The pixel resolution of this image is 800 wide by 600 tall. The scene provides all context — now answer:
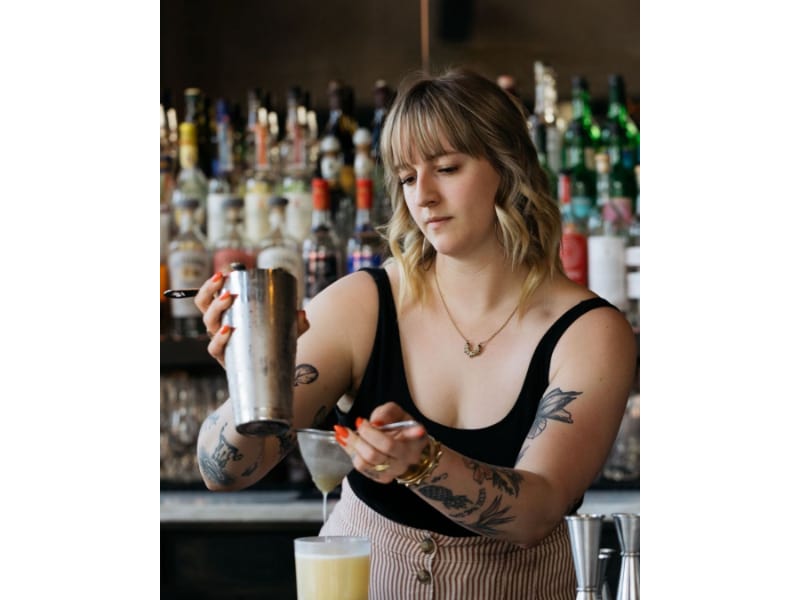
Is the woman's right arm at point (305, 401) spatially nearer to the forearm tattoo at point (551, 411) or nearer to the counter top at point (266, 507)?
the forearm tattoo at point (551, 411)

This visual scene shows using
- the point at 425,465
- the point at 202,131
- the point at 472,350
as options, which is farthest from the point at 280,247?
the point at 425,465

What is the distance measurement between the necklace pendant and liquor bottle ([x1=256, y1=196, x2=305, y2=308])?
3.60 ft

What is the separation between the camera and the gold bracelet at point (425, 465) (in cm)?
117

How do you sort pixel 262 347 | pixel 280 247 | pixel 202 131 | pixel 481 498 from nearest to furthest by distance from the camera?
pixel 262 347, pixel 481 498, pixel 280 247, pixel 202 131

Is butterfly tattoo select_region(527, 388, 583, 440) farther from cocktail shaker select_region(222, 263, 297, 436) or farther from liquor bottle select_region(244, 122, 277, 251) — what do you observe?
liquor bottle select_region(244, 122, 277, 251)

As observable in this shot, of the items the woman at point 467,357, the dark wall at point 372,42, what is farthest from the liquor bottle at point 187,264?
the woman at point 467,357

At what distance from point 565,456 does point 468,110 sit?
1.63 feet

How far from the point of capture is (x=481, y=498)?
129 centimetres

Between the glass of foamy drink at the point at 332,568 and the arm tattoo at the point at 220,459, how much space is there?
33 centimetres

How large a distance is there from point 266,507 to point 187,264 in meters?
0.61

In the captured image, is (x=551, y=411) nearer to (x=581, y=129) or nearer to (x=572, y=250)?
(x=572, y=250)

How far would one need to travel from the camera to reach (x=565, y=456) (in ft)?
4.83
